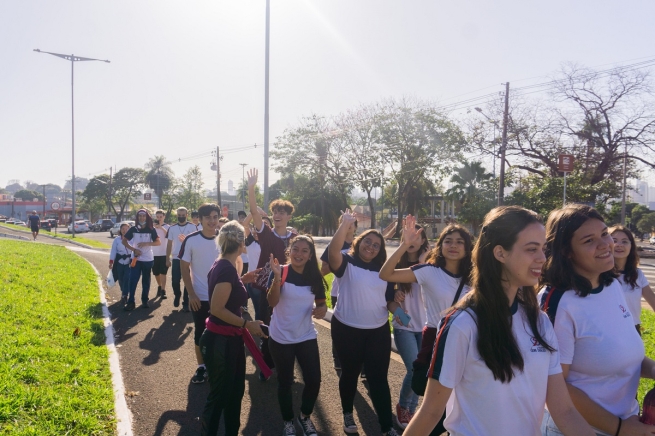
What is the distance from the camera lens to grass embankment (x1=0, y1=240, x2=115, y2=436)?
4.19 meters

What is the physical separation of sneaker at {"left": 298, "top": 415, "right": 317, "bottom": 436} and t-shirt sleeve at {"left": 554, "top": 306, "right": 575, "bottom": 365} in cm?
267

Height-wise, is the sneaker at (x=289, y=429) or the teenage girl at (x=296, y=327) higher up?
the teenage girl at (x=296, y=327)

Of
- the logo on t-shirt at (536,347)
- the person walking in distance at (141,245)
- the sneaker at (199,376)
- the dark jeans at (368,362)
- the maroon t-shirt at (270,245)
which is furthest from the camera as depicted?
the person walking in distance at (141,245)

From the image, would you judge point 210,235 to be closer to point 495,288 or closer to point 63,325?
point 63,325

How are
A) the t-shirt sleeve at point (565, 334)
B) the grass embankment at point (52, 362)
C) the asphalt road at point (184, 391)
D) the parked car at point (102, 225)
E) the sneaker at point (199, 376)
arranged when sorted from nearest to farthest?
the t-shirt sleeve at point (565, 334) < the grass embankment at point (52, 362) < the asphalt road at point (184, 391) < the sneaker at point (199, 376) < the parked car at point (102, 225)

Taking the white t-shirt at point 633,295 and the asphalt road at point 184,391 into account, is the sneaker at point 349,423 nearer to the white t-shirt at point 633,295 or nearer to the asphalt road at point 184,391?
the asphalt road at point 184,391

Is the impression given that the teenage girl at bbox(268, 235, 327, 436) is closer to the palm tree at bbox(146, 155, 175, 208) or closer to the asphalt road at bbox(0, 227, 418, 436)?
the asphalt road at bbox(0, 227, 418, 436)

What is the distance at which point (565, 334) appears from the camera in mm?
2312

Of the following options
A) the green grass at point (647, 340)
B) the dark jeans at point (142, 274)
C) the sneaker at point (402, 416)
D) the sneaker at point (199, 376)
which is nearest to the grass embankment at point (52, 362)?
the dark jeans at point (142, 274)

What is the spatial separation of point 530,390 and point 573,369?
0.48 metres

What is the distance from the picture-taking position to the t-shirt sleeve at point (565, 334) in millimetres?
2299

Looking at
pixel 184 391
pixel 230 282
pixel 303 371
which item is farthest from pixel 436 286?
pixel 184 391

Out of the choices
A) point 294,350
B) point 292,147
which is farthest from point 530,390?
point 292,147

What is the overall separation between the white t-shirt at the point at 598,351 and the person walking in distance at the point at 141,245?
8.73 m
